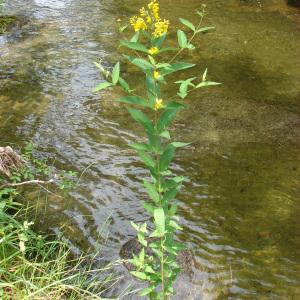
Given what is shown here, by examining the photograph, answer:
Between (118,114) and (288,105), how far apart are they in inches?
73.6

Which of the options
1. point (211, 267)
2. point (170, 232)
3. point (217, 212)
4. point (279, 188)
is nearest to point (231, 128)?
point (279, 188)

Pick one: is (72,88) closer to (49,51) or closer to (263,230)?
(49,51)

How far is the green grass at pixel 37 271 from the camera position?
241 cm

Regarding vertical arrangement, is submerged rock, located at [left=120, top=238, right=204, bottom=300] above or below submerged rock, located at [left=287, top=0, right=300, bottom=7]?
above

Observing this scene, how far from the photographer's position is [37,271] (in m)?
2.75

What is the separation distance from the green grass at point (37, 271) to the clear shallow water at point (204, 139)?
9.9 inches

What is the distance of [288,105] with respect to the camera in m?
5.01

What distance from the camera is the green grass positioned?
2.41 metres

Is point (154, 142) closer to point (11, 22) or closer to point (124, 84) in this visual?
point (124, 84)

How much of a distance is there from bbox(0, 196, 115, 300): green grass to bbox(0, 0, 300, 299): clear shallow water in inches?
9.9

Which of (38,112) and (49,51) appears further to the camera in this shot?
(49,51)

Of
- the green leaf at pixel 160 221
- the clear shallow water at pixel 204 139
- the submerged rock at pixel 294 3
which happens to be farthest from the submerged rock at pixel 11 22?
the green leaf at pixel 160 221

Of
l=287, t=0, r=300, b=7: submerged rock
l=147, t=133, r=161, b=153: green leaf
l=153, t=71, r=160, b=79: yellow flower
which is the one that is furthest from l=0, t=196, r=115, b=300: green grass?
l=287, t=0, r=300, b=7: submerged rock

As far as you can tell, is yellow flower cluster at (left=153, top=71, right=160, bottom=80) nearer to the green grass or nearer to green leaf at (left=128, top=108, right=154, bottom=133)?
green leaf at (left=128, top=108, right=154, bottom=133)
